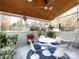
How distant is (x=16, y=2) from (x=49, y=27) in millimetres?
3190

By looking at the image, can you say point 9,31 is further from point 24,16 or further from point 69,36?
point 69,36

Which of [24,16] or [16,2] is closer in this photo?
[16,2]

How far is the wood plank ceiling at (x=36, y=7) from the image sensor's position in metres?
6.38

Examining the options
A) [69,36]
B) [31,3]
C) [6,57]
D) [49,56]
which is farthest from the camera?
[69,36]

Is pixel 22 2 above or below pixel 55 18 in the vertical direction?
above

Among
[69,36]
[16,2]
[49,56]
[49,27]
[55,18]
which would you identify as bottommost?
[49,56]

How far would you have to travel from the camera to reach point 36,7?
7.48 meters

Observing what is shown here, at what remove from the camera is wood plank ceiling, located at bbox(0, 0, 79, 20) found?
6384mm

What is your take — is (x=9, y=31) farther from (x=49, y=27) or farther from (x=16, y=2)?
(x=49, y=27)

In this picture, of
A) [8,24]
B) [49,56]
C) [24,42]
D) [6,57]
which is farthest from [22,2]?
[6,57]

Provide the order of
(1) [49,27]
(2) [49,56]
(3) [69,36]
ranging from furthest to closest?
(1) [49,27] → (3) [69,36] → (2) [49,56]

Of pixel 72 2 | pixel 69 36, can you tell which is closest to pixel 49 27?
pixel 69 36

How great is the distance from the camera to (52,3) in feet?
23.7

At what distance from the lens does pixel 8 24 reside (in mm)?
7156
